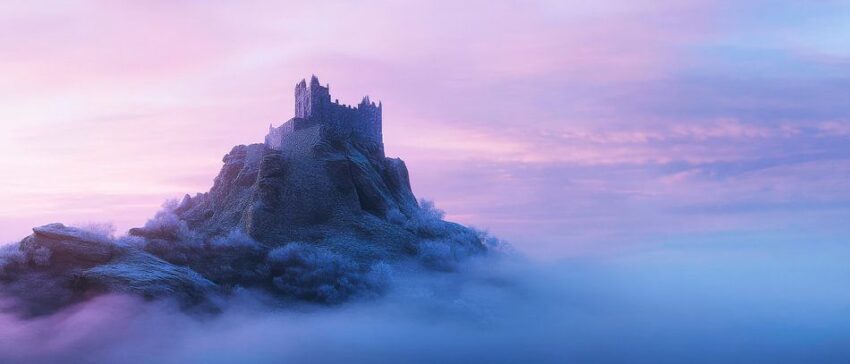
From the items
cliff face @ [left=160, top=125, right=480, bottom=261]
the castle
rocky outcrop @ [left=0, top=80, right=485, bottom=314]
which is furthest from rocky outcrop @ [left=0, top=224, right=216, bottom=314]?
the castle

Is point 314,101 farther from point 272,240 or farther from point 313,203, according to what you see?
point 272,240

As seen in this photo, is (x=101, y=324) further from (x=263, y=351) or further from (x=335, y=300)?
(x=335, y=300)

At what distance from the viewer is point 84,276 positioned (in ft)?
183

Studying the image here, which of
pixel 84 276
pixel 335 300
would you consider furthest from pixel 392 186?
pixel 84 276

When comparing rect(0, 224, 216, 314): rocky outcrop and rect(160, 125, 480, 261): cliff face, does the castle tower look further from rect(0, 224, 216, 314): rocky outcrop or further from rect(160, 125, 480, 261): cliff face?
rect(0, 224, 216, 314): rocky outcrop

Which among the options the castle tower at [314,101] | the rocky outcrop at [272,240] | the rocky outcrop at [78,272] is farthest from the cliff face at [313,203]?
the rocky outcrop at [78,272]

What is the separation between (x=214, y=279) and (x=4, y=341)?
69.2 ft

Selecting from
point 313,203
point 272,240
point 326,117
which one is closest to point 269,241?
point 272,240

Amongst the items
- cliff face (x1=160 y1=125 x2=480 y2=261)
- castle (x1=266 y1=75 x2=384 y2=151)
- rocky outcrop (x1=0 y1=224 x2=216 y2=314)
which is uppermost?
castle (x1=266 y1=75 x2=384 y2=151)

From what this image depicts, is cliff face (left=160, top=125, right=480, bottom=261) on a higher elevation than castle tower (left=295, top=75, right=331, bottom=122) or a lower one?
lower

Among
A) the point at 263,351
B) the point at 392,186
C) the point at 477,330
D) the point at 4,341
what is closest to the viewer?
the point at 4,341

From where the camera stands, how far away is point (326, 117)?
290 ft

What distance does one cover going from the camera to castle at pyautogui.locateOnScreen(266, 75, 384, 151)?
285 feet

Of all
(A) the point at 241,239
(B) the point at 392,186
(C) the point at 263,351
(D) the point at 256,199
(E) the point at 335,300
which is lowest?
(C) the point at 263,351
